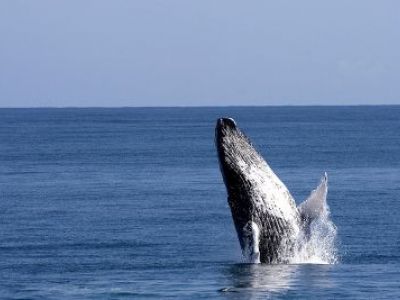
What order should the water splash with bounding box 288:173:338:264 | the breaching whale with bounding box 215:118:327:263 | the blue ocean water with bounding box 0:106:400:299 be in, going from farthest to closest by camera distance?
the water splash with bounding box 288:173:338:264 < the breaching whale with bounding box 215:118:327:263 < the blue ocean water with bounding box 0:106:400:299

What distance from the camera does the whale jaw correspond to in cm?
2614

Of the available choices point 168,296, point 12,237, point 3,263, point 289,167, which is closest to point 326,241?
point 168,296

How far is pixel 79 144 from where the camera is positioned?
12575 centimetres

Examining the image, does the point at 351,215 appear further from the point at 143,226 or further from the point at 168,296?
the point at 168,296

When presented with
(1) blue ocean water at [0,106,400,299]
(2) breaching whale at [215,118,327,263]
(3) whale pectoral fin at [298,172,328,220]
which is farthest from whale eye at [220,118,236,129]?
(1) blue ocean water at [0,106,400,299]

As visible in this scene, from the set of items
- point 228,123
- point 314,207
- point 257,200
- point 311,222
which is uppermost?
point 228,123

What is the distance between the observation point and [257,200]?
26203 mm

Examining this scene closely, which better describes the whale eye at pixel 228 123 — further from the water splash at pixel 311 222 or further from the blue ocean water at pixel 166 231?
the blue ocean water at pixel 166 231

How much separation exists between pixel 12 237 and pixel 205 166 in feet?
137

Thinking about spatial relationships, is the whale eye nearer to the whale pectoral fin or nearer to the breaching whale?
the breaching whale

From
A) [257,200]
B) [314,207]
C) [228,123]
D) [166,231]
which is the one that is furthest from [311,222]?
[166,231]

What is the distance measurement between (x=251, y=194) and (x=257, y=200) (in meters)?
0.18

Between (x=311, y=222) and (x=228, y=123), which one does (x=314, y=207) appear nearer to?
(x=311, y=222)

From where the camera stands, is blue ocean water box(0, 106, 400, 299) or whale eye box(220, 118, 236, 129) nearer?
blue ocean water box(0, 106, 400, 299)
